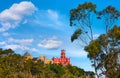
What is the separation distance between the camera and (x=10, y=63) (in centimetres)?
5525

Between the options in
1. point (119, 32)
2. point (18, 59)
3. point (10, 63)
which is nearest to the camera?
point (119, 32)

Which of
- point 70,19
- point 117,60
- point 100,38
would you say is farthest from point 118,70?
point 70,19

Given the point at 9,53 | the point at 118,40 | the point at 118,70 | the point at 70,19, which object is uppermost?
the point at 9,53

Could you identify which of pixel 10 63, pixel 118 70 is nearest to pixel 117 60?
Answer: pixel 118 70

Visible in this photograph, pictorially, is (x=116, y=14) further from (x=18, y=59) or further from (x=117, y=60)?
(x=18, y=59)

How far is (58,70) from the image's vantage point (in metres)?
66.5

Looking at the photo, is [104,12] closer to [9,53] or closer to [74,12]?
[74,12]

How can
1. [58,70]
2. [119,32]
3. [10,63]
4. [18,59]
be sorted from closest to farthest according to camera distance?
[119,32], [10,63], [18,59], [58,70]

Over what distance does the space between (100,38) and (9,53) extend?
3347cm

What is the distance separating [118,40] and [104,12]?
2.69m

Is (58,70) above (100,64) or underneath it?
above

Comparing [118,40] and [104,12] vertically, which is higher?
[104,12]

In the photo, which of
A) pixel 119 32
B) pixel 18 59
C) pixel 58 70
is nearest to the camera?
pixel 119 32

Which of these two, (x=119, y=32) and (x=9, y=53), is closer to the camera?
(x=119, y=32)
